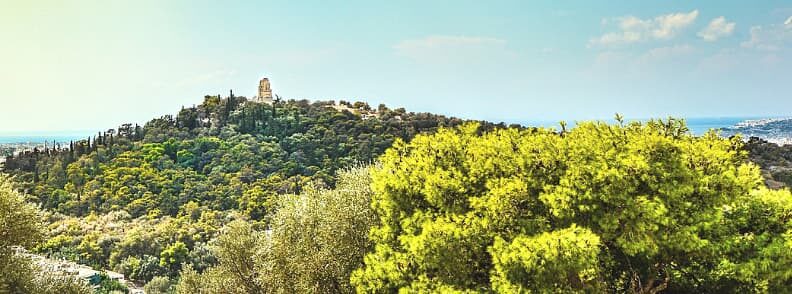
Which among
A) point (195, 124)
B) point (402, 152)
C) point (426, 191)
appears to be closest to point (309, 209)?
point (402, 152)

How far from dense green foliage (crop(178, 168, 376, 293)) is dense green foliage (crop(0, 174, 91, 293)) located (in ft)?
19.8

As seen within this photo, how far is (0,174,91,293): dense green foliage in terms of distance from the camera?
15258 millimetres

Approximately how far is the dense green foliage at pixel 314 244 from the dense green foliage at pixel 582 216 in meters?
2.26

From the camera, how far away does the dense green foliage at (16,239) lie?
50.1 feet

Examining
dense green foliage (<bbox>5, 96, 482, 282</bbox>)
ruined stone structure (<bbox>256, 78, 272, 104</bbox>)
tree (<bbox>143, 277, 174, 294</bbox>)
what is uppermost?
ruined stone structure (<bbox>256, 78, 272, 104</bbox>)

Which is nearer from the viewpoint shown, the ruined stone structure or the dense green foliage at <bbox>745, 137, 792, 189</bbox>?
the dense green foliage at <bbox>745, 137, 792, 189</bbox>

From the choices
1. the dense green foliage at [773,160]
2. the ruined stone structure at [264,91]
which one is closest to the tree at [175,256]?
the dense green foliage at [773,160]

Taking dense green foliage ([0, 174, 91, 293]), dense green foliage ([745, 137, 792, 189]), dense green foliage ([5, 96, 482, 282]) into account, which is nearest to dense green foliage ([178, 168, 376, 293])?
dense green foliage ([0, 174, 91, 293])

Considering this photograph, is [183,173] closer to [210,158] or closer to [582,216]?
[210,158]

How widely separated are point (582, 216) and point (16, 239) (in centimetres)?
1526

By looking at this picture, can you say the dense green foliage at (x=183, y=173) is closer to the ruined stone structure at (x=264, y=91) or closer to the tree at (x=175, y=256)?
the tree at (x=175, y=256)

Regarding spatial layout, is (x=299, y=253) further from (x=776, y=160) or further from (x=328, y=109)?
(x=328, y=109)

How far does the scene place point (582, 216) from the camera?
11641 millimetres

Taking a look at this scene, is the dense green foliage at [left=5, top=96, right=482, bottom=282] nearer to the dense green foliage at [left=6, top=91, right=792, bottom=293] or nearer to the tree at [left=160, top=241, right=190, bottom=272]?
Result: the tree at [left=160, top=241, right=190, bottom=272]
